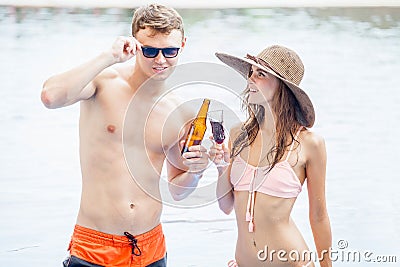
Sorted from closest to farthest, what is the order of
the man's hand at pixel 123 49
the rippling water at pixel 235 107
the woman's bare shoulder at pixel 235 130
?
1. the man's hand at pixel 123 49
2. the woman's bare shoulder at pixel 235 130
3. the rippling water at pixel 235 107

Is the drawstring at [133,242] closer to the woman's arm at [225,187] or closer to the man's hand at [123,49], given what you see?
the woman's arm at [225,187]

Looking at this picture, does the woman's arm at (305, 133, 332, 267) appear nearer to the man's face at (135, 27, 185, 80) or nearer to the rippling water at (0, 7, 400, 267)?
the man's face at (135, 27, 185, 80)

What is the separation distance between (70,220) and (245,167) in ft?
5.73

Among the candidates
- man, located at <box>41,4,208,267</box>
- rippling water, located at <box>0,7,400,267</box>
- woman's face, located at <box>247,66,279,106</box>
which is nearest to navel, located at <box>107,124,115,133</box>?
man, located at <box>41,4,208,267</box>

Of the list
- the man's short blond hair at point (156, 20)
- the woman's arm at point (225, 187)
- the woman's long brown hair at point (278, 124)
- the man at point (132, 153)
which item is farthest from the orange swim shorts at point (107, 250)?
the man's short blond hair at point (156, 20)

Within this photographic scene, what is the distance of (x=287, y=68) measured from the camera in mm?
2266

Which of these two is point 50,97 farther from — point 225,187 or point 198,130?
point 225,187

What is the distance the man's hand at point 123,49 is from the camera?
2074 mm

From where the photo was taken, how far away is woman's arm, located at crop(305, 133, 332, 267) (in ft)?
7.31

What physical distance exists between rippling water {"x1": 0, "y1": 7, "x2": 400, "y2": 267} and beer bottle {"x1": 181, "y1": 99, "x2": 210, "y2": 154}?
0.73 meters

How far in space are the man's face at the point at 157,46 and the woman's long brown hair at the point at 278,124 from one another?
0.25m

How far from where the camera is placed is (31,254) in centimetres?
348

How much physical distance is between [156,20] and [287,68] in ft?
1.31

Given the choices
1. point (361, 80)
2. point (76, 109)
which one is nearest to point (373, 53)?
point (361, 80)
